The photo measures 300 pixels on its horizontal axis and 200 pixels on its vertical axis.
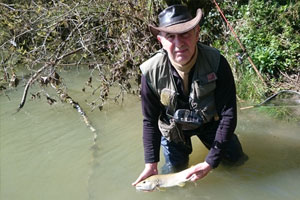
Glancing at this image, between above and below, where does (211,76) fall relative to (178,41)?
below

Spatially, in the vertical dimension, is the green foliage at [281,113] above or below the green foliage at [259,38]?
below

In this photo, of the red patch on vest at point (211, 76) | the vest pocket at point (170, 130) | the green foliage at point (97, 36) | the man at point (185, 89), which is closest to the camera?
the man at point (185, 89)

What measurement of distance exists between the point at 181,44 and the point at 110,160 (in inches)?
77.4

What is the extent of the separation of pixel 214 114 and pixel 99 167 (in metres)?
1.60

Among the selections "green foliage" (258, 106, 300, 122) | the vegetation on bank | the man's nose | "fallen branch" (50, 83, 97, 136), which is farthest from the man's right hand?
the vegetation on bank

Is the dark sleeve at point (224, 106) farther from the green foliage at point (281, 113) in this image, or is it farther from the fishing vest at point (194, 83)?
the green foliage at point (281, 113)

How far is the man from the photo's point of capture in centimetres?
241

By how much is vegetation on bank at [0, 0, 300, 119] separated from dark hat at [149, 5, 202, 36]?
8.77 feet

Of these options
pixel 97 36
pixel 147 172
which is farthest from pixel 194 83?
pixel 97 36

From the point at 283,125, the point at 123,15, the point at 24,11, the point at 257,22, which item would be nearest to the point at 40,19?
the point at 24,11

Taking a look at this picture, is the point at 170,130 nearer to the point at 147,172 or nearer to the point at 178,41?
the point at 147,172

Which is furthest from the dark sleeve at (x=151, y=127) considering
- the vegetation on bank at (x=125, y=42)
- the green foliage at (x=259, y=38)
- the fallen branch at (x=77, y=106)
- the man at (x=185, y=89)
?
the green foliage at (x=259, y=38)

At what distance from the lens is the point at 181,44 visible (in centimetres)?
237

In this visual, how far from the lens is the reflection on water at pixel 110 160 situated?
3086 mm
